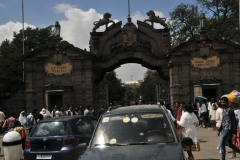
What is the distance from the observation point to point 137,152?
570 cm

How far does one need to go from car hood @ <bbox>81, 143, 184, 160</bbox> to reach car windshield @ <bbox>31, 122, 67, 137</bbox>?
14.1 feet

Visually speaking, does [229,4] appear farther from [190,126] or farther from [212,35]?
[190,126]

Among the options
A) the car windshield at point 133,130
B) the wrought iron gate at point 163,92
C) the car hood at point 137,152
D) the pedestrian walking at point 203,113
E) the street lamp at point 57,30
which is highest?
the street lamp at point 57,30

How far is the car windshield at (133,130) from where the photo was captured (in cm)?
650

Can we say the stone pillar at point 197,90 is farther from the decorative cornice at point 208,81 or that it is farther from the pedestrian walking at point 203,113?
the pedestrian walking at point 203,113

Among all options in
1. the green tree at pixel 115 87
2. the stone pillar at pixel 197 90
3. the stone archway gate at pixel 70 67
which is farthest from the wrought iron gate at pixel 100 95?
the green tree at pixel 115 87

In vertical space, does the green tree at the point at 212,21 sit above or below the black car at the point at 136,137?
above

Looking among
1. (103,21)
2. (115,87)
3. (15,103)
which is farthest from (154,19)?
(115,87)

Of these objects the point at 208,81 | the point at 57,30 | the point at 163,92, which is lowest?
the point at 163,92

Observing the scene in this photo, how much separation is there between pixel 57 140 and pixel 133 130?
400 cm

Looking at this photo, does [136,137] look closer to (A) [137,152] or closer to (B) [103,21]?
(A) [137,152]

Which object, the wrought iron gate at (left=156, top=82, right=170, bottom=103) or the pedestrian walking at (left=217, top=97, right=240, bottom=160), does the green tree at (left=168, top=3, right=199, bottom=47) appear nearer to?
the wrought iron gate at (left=156, top=82, right=170, bottom=103)

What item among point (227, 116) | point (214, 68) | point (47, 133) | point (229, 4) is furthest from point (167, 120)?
point (229, 4)

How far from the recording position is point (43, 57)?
28.2m
